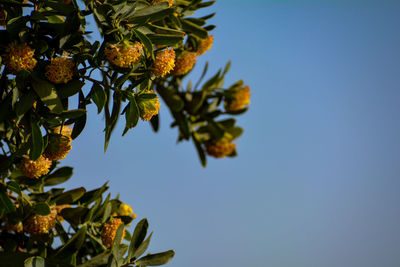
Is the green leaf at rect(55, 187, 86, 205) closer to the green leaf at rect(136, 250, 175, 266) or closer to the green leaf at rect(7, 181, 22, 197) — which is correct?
the green leaf at rect(7, 181, 22, 197)

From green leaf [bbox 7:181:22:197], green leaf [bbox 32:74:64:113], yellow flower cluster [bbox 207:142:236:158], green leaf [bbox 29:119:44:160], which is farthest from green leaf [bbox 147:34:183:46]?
yellow flower cluster [bbox 207:142:236:158]

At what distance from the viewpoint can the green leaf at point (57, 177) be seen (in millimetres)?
1839

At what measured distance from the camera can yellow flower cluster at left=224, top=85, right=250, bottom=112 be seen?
2.65 metres

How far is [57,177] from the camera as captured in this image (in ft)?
6.06

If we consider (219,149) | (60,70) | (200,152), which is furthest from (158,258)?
(219,149)

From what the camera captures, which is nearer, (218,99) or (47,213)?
(47,213)

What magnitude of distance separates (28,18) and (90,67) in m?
0.25

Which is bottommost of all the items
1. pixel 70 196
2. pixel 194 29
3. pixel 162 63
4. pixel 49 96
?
pixel 70 196

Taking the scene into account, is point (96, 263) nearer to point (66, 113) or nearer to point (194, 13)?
point (66, 113)

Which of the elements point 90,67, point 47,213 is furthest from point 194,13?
point 47,213

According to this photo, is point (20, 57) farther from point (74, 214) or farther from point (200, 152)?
point (200, 152)

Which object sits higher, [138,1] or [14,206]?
[138,1]

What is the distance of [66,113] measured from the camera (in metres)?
1.41

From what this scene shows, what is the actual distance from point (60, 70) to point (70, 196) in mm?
597
